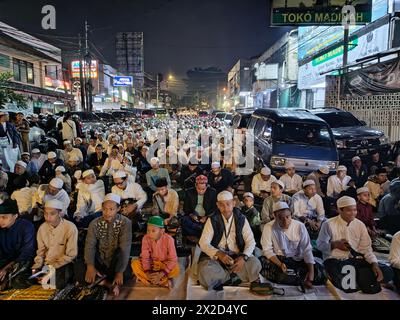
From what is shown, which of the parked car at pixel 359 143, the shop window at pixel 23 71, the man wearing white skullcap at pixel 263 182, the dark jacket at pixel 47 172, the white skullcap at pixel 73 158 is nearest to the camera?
the man wearing white skullcap at pixel 263 182

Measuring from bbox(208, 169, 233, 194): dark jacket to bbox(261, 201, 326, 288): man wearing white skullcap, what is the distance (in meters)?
2.64

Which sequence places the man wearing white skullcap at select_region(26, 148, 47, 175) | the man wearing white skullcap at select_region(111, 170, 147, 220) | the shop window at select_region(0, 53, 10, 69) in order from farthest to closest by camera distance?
1. the shop window at select_region(0, 53, 10, 69)
2. the man wearing white skullcap at select_region(26, 148, 47, 175)
3. the man wearing white skullcap at select_region(111, 170, 147, 220)

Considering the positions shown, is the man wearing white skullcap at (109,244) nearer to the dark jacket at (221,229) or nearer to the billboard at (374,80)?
the dark jacket at (221,229)

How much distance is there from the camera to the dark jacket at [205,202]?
20.2 feet

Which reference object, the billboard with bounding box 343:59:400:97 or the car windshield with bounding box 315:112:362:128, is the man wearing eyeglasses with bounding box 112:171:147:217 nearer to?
the car windshield with bounding box 315:112:362:128

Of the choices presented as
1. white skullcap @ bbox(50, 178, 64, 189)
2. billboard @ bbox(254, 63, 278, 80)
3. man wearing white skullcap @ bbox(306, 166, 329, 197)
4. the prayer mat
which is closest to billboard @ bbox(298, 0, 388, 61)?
man wearing white skullcap @ bbox(306, 166, 329, 197)

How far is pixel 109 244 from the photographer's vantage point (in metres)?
4.72

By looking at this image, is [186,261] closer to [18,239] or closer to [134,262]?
[134,262]

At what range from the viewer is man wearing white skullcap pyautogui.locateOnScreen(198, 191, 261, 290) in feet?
14.9

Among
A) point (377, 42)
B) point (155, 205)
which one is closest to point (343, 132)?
point (377, 42)

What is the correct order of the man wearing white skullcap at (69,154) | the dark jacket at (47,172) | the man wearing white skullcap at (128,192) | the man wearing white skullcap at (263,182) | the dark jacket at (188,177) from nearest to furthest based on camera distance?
1. the man wearing white skullcap at (128,192)
2. the man wearing white skullcap at (263,182)
3. the dark jacket at (188,177)
4. the dark jacket at (47,172)
5. the man wearing white skullcap at (69,154)

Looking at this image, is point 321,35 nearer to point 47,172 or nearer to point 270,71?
point 270,71

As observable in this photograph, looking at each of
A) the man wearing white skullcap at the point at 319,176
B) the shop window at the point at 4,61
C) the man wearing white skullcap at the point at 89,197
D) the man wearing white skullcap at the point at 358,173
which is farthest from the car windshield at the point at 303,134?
the shop window at the point at 4,61

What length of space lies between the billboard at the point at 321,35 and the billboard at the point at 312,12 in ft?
1.81
